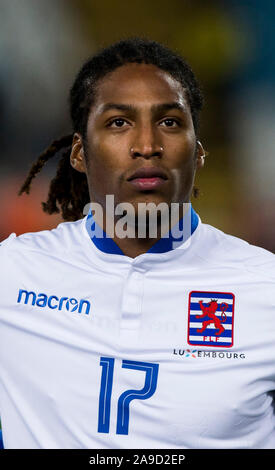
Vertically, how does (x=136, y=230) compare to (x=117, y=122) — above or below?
below

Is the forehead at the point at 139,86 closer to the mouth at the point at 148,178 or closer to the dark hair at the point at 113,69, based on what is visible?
the dark hair at the point at 113,69

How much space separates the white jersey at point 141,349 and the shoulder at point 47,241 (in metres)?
0.05

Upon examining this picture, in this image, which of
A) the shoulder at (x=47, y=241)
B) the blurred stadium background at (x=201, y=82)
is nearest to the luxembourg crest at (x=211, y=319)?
the shoulder at (x=47, y=241)

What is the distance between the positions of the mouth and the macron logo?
28cm

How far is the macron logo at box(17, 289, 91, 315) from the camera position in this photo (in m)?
1.30

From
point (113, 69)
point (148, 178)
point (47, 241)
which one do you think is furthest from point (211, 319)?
point (113, 69)

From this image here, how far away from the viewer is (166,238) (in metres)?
1.32

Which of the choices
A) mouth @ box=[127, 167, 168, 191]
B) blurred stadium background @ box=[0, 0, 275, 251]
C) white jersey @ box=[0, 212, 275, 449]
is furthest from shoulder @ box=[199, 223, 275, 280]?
blurred stadium background @ box=[0, 0, 275, 251]

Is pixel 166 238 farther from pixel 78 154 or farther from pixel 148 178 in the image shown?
pixel 78 154

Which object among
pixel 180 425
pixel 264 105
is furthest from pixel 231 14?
pixel 180 425

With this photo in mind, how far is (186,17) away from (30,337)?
2645mm

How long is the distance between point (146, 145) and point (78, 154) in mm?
300

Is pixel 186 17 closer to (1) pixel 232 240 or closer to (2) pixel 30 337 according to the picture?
(1) pixel 232 240

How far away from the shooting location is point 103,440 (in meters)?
1.21
